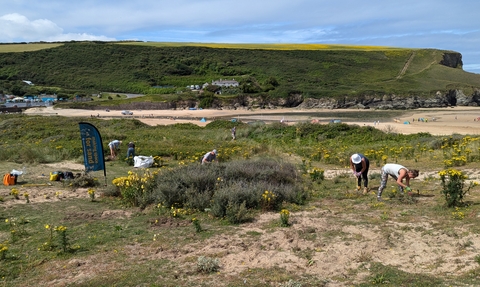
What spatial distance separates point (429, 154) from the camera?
1762 cm

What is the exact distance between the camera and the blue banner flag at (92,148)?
12.8m

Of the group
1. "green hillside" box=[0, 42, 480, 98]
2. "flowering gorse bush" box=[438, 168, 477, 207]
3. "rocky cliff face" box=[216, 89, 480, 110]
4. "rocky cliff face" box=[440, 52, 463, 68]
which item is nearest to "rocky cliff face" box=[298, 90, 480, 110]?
"rocky cliff face" box=[216, 89, 480, 110]

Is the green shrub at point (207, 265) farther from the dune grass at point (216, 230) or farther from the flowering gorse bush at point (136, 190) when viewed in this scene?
the flowering gorse bush at point (136, 190)

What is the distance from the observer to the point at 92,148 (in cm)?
1306

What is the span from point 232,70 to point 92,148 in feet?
300

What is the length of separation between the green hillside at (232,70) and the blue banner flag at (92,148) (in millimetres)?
65358

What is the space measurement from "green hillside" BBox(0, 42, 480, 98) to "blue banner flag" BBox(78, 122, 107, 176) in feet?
214

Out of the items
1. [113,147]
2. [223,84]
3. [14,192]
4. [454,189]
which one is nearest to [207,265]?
[454,189]

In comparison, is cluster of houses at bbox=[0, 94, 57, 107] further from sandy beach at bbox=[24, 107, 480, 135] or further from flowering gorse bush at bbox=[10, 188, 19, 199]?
flowering gorse bush at bbox=[10, 188, 19, 199]

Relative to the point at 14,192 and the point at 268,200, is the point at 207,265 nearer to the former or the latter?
the point at 268,200

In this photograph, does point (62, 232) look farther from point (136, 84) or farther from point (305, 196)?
point (136, 84)

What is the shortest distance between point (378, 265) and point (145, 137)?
2359cm

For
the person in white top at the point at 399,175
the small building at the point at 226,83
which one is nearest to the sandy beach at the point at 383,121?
the small building at the point at 226,83

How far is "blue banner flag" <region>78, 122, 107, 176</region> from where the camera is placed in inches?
505
